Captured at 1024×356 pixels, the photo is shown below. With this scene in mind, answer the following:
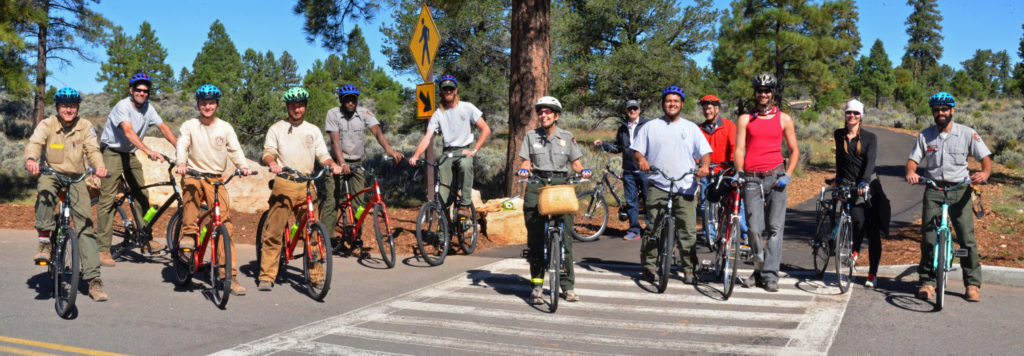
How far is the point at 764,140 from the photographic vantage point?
7172 mm

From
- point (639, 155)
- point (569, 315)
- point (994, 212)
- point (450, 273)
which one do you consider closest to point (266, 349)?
point (569, 315)

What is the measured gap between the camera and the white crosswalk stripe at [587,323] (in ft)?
18.1

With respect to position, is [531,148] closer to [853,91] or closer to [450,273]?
[450,273]

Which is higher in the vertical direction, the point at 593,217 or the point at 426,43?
the point at 426,43

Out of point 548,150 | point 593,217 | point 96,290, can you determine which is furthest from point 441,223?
point 96,290

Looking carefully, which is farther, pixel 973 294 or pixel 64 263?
pixel 973 294

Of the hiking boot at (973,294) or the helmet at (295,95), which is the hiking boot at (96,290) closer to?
the helmet at (295,95)

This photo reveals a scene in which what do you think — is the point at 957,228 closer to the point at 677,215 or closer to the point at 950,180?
the point at 950,180

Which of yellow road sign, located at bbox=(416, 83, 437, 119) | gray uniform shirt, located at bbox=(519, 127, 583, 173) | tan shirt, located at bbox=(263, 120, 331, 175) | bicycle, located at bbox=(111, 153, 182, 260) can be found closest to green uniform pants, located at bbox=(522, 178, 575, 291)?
gray uniform shirt, located at bbox=(519, 127, 583, 173)

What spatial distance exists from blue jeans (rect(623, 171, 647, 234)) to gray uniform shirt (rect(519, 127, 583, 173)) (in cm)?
361

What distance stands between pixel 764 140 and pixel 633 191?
354 centimetres

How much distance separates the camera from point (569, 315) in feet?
21.5

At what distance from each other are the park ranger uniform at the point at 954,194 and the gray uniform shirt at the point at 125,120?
7.81 m

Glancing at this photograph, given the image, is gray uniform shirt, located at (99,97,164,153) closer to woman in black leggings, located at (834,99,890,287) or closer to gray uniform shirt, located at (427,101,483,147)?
gray uniform shirt, located at (427,101,483,147)
